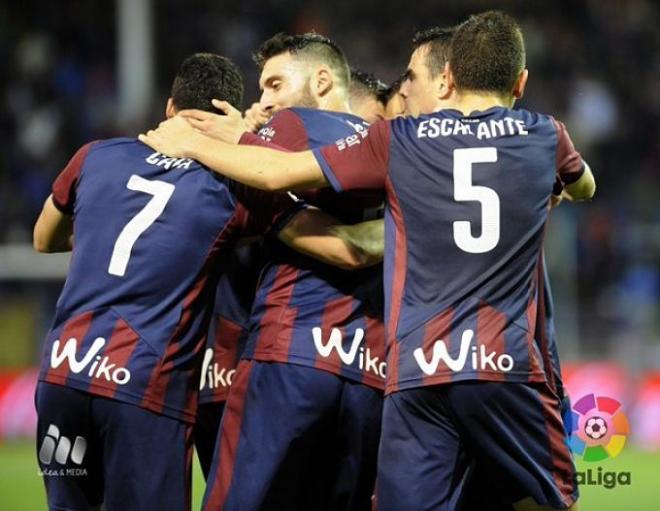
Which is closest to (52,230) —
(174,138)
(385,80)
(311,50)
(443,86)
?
(174,138)

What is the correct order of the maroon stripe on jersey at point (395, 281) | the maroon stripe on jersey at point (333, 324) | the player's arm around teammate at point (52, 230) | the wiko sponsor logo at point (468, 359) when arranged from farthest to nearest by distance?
the player's arm around teammate at point (52, 230), the maroon stripe on jersey at point (333, 324), the maroon stripe on jersey at point (395, 281), the wiko sponsor logo at point (468, 359)

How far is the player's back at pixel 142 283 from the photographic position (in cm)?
499

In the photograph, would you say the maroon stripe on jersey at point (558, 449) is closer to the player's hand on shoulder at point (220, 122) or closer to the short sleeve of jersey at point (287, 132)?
the short sleeve of jersey at point (287, 132)

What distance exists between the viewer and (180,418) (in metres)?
5.06

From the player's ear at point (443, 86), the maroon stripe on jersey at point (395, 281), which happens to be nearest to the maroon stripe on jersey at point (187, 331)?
the maroon stripe on jersey at point (395, 281)

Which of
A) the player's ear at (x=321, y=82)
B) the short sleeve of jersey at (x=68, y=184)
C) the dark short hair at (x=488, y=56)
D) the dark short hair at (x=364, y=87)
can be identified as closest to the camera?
the dark short hair at (x=488, y=56)

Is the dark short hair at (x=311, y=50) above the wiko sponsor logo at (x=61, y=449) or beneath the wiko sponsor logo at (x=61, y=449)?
above

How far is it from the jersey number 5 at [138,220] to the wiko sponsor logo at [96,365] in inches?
12.1

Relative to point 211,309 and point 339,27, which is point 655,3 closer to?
point 339,27

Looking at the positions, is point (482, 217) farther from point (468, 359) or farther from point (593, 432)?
point (593, 432)

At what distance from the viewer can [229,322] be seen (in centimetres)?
567

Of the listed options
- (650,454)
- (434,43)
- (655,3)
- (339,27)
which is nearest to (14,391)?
(650,454)

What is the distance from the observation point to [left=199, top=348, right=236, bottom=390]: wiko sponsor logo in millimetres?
5656

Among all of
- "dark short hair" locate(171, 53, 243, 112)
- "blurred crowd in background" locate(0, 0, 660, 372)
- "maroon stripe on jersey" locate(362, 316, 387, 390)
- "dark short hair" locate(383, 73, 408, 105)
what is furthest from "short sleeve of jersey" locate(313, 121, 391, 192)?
"blurred crowd in background" locate(0, 0, 660, 372)
